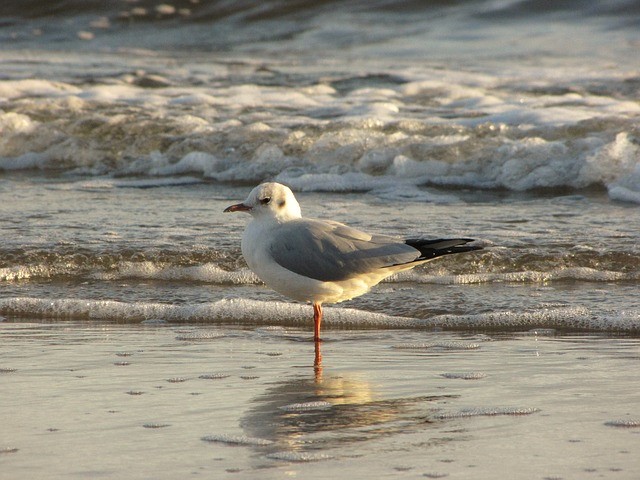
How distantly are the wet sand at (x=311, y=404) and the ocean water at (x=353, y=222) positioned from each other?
2cm

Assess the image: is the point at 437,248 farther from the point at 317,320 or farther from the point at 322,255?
the point at 317,320

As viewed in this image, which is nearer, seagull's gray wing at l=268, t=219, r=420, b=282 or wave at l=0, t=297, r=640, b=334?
seagull's gray wing at l=268, t=219, r=420, b=282

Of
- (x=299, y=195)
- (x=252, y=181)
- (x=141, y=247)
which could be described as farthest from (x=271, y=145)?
(x=141, y=247)

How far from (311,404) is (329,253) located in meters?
1.18

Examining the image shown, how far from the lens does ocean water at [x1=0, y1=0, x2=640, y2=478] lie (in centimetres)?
371

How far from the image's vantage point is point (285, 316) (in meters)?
5.56

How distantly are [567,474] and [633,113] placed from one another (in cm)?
786

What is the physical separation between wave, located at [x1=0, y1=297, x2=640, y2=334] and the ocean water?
13mm

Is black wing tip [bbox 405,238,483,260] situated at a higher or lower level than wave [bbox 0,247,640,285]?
higher

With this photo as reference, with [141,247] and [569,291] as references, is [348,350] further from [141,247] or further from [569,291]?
[141,247]

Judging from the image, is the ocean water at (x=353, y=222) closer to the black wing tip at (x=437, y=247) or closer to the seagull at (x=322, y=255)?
the seagull at (x=322, y=255)

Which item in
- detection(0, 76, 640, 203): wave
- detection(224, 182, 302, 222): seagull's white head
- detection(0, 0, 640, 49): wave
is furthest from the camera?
detection(0, 0, 640, 49): wave

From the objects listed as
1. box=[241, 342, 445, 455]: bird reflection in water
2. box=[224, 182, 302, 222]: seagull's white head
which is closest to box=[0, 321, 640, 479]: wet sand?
box=[241, 342, 445, 455]: bird reflection in water

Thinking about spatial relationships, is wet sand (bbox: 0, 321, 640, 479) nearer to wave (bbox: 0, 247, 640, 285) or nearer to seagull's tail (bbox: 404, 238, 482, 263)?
seagull's tail (bbox: 404, 238, 482, 263)
